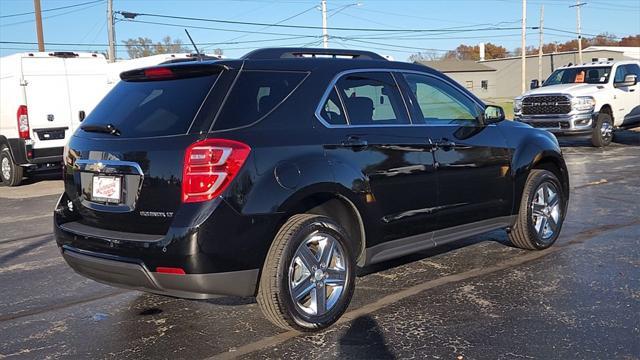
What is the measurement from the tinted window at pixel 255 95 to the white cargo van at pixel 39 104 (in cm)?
993

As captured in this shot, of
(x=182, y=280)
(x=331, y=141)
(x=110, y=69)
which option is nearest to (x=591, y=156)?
(x=110, y=69)

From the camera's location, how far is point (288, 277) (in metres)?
3.97

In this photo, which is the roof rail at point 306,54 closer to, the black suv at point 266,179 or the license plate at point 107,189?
the black suv at point 266,179

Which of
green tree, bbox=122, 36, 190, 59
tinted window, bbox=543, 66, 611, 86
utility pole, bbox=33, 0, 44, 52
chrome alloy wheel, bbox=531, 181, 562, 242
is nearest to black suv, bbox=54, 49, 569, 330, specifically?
chrome alloy wheel, bbox=531, 181, 562, 242

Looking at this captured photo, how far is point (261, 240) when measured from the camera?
12.7 ft

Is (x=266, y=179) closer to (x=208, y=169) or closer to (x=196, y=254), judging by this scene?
(x=208, y=169)

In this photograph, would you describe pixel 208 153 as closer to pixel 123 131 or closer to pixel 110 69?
pixel 123 131

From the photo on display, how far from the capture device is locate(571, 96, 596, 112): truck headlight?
1583cm

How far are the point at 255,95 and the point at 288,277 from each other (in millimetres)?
1182

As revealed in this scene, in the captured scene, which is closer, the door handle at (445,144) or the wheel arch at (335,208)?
the wheel arch at (335,208)

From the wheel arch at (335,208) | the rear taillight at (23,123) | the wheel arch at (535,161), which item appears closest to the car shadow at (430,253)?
the wheel arch at (535,161)

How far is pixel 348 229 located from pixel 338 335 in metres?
0.78

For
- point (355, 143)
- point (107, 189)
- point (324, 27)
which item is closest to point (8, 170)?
point (107, 189)

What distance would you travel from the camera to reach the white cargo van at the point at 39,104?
41.7ft
